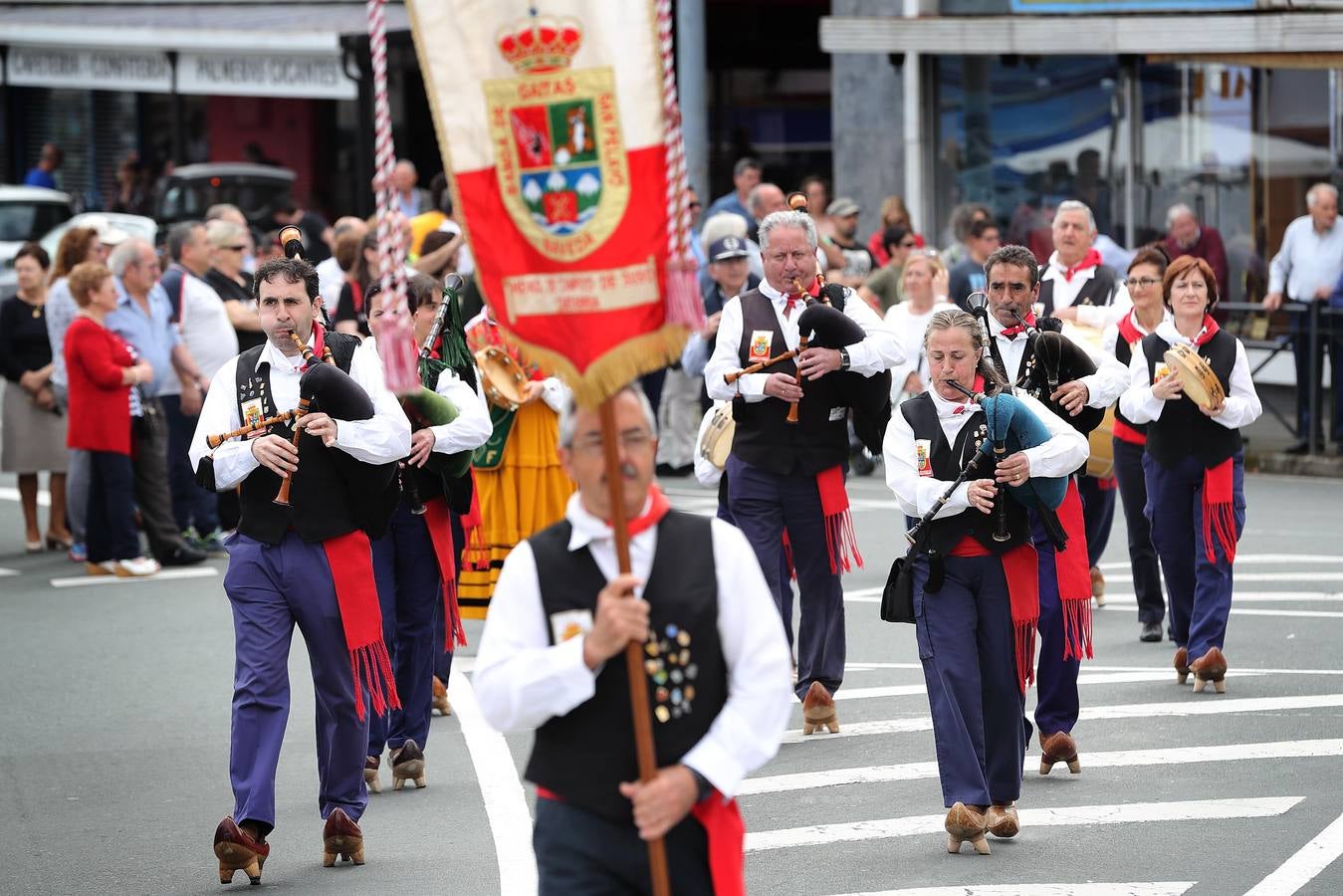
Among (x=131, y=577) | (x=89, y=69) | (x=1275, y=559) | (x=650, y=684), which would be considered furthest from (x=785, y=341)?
(x=89, y=69)

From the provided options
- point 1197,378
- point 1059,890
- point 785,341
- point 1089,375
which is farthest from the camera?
point 1197,378

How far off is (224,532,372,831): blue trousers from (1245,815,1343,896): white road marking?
3113 mm

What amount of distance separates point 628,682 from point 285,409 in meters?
3.08

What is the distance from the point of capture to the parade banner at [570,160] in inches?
191

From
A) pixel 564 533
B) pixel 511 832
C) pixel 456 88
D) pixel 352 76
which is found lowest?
pixel 511 832

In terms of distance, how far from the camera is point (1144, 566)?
35.8ft

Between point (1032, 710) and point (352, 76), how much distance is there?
2171 cm

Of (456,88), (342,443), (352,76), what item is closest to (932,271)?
(342,443)

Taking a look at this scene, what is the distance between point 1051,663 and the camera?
8250 millimetres

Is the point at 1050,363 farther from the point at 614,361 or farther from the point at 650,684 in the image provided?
the point at 650,684

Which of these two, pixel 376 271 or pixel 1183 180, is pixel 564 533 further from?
pixel 1183 180

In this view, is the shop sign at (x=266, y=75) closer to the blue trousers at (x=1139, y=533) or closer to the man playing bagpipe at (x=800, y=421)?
the blue trousers at (x=1139, y=533)

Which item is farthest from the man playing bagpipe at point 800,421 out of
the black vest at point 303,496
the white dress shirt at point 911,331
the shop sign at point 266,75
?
the shop sign at point 266,75

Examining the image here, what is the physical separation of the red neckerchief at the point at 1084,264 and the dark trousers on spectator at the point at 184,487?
6.22m
